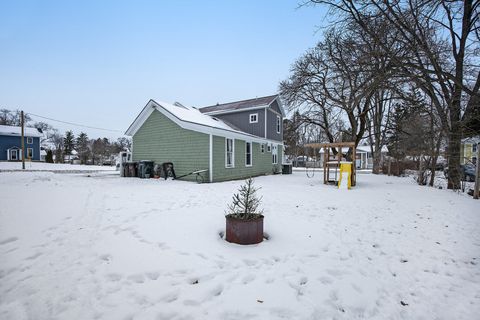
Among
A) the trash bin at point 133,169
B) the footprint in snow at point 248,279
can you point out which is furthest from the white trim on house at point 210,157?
the footprint in snow at point 248,279

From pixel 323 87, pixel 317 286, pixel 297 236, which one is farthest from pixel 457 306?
pixel 323 87

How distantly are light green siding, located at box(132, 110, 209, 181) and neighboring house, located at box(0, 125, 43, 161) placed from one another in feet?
99.8

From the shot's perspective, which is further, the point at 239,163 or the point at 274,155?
the point at 274,155

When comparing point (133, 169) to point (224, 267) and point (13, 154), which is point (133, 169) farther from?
point (13, 154)

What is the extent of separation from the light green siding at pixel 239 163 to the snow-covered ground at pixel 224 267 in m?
7.04

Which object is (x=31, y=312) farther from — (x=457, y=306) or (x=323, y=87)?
(x=323, y=87)

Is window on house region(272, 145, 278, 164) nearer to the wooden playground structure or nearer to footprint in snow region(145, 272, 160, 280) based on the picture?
the wooden playground structure

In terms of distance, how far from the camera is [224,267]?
287 centimetres

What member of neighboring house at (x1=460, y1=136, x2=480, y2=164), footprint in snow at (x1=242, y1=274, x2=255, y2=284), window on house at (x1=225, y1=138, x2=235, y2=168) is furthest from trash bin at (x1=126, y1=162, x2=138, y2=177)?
neighboring house at (x1=460, y1=136, x2=480, y2=164)

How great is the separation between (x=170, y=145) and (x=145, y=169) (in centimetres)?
211

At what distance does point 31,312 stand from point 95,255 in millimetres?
1097

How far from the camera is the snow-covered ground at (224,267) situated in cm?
212

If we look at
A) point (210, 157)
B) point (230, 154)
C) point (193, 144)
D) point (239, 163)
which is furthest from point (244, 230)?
point (239, 163)

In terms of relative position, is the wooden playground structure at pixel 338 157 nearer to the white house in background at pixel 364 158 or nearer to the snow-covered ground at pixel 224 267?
the snow-covered ground at pixel 224 267
